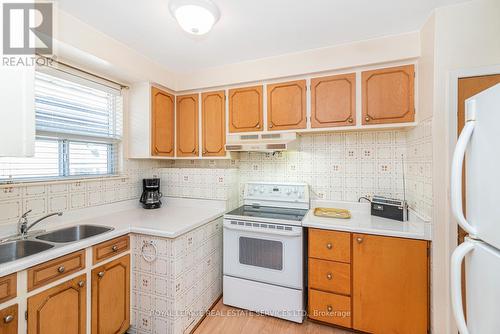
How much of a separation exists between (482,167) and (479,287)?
42cm

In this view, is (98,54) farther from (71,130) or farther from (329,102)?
(329,102)

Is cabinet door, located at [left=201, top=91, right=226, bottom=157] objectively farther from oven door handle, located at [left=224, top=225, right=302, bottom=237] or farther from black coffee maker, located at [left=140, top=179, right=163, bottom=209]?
oven door handle, located at [left=224, top=225, right=302, bottom=237]

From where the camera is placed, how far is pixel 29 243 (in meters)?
1.47

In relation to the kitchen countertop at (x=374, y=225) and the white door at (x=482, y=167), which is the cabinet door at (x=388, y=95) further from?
the white door at (x=482, y=167)

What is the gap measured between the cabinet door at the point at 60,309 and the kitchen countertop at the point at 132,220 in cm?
20

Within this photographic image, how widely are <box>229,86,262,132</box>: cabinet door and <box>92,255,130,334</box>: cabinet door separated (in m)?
1.49

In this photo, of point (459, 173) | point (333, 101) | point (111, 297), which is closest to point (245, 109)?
point (333, 101)

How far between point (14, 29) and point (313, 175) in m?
2.23

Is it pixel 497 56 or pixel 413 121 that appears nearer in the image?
pixel 497 56

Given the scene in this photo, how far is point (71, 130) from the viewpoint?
1868 millimetres

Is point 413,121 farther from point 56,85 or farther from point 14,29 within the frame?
point 56,85

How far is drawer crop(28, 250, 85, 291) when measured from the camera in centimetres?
119

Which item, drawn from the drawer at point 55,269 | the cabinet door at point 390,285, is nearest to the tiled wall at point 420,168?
the cabinet door at point 390,285

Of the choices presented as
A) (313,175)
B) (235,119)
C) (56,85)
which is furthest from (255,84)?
(56,85)
